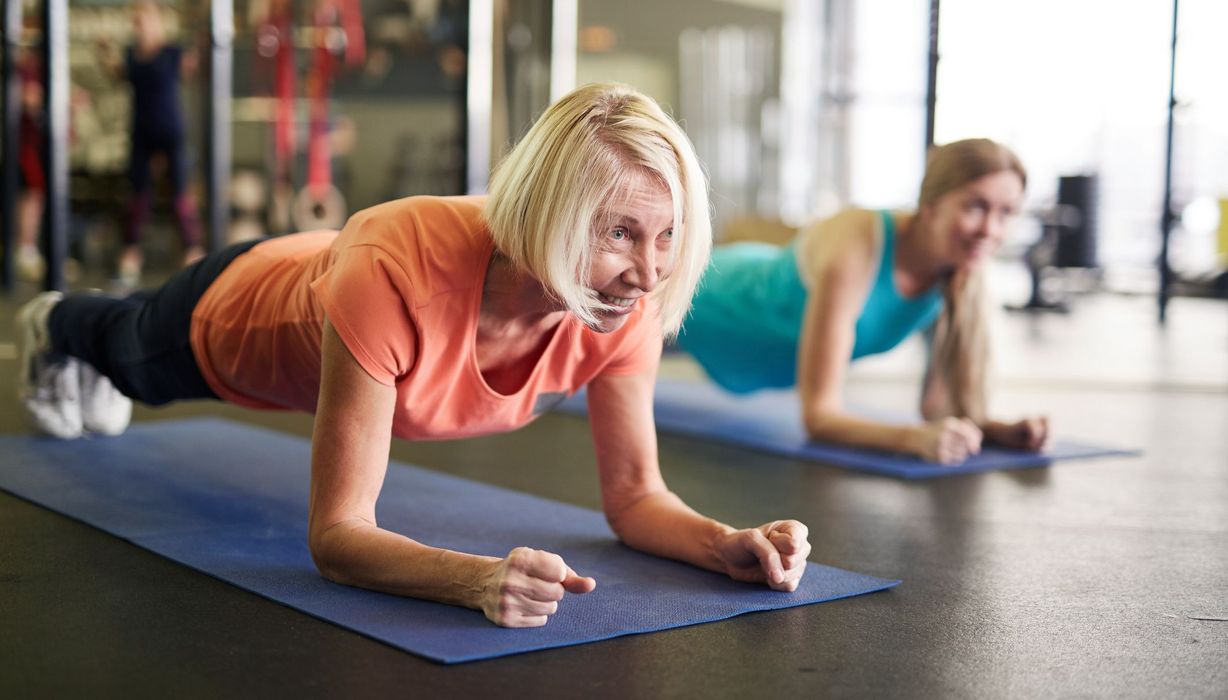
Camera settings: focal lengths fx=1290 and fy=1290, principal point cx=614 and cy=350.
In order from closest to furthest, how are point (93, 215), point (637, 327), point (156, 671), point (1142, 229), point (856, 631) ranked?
1. point (156, 671)
2. point (856, 631)
3. point (637, 327)
4. point (93, 215)
5. point (1142, 229)

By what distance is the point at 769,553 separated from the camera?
5.08ft

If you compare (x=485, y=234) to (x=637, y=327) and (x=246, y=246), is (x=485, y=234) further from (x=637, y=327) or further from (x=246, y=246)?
(x=246, y=246)

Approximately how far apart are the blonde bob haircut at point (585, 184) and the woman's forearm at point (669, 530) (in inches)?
15.3

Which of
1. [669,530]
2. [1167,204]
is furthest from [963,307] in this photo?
[1167,204]

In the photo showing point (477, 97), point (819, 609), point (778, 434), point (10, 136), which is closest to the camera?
point (819, 609)

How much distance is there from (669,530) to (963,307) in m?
1.18

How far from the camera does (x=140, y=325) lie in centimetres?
214

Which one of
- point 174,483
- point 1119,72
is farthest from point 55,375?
point 1119,72

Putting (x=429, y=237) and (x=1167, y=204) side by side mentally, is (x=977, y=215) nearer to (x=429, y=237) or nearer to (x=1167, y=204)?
(x=429, y=237)

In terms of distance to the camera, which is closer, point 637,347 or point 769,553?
point 769,553

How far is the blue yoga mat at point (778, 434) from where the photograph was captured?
2.67 meters

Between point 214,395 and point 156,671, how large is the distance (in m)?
0.89

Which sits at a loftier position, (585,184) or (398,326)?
(585,184)

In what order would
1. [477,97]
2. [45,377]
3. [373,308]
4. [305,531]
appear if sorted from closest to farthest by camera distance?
1. [373,308]
2. [305,531]
3. [45,377]
4. [477,97]
